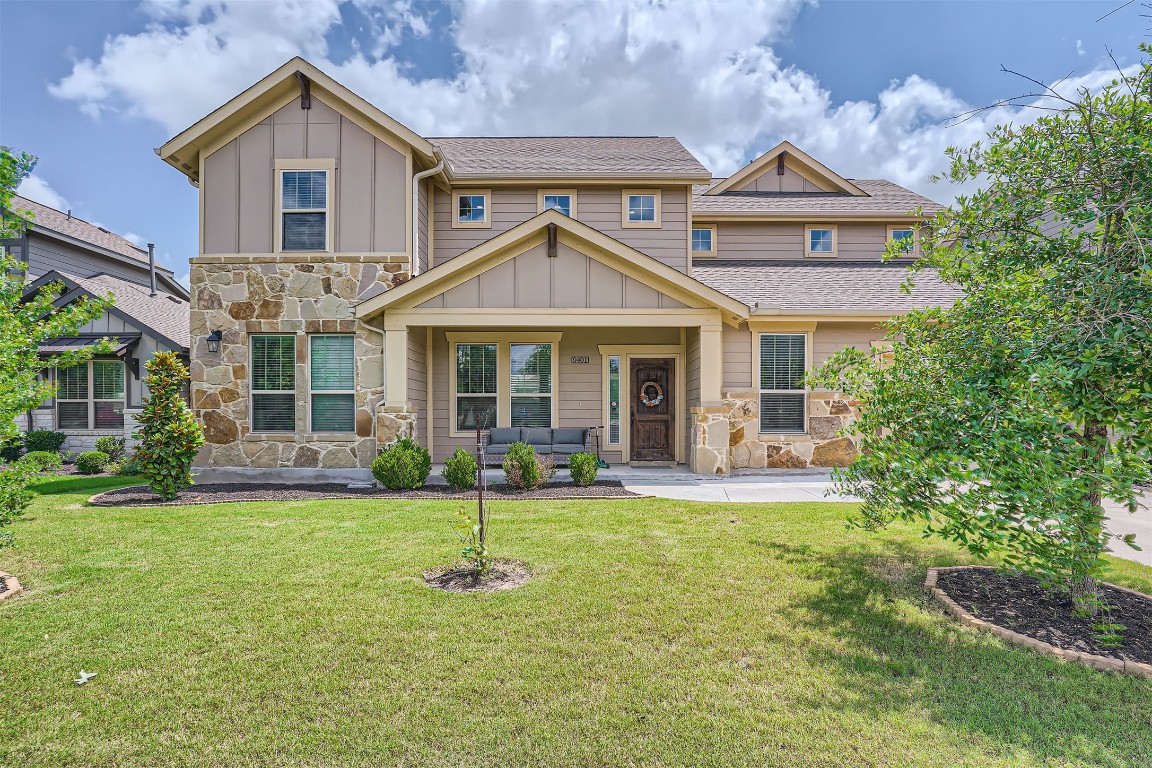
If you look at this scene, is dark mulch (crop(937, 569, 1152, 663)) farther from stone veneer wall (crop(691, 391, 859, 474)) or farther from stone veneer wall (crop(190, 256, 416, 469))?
stone veneer wall (crop(190, 256, 416, 469))

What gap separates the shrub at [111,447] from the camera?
12.0m

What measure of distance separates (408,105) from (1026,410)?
15667mm

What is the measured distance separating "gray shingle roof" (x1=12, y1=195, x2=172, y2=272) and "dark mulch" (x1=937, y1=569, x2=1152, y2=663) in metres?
21.1

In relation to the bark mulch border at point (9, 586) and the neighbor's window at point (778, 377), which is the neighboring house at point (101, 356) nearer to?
the bark mulch border at point (9, 586)

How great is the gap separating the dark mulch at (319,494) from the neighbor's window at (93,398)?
19.7 ft

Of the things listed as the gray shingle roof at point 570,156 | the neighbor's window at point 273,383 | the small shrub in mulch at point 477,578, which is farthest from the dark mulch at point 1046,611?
the neighbor's window at point 273,383

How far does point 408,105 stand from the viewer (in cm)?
1480

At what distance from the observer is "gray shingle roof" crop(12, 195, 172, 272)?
15.6m

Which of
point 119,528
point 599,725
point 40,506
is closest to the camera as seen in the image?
point 599,725

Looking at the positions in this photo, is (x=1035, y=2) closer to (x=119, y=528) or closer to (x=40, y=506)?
(x=119, y=528)

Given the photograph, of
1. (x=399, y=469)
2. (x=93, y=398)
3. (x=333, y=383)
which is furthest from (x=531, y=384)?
(x=93, y=398)

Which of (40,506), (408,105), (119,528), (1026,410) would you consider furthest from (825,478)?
(408,105)

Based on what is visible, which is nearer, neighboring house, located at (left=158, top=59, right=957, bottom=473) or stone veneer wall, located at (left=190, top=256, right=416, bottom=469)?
neighboring house, located at (left=158, top=59, right=957, bottom=473)

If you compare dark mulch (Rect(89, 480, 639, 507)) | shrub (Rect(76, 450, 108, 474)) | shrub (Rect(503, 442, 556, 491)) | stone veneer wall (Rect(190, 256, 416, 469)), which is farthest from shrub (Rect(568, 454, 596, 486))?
shrub (Rect(76, 450, 108, 474))
